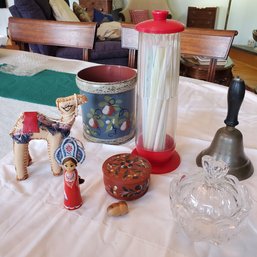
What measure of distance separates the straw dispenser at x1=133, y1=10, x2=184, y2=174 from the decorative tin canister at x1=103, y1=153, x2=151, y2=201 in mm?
66

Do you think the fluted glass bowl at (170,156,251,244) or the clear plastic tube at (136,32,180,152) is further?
the clear plastic tube at (136,32,180,152)

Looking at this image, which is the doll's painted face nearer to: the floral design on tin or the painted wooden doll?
the painted wooden doll

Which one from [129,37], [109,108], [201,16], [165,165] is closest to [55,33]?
[129,37]

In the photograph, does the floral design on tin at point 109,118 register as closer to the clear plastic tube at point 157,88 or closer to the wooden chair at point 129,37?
the clear plastic tube at point 157,88

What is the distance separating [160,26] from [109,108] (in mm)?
198

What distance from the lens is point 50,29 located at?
1.31 metres

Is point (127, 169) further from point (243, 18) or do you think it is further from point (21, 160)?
point (243, 18)

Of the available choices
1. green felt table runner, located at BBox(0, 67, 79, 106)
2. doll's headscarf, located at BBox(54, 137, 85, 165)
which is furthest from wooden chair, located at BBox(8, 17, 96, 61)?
doll's headscarf, located at BBox(54, 137, 85, 165)

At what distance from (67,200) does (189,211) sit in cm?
20

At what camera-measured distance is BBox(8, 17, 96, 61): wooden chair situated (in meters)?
1.24

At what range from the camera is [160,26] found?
1.54 feet

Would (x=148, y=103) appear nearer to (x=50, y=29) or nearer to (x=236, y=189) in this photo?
(x=236, y=189)

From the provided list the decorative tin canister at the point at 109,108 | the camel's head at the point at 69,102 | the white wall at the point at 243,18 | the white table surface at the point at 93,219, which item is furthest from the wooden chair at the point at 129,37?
the white wall at the point at 243,18

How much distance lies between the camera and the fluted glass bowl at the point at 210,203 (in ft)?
1.25
